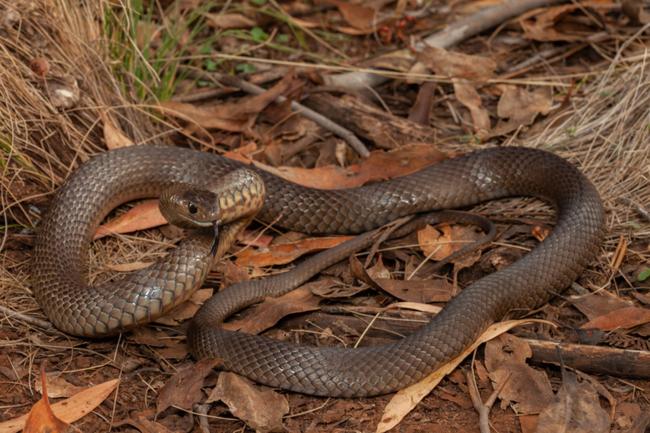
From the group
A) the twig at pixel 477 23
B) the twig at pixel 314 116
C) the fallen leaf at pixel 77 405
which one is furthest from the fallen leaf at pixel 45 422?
the twig at pixel 477 23

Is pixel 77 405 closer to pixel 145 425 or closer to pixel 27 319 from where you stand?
pixel 145 425

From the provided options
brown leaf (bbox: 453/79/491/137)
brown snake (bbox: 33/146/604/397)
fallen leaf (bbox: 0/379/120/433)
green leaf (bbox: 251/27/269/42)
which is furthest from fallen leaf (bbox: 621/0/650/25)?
fallen leaf (bbox: 0/379/120/433)

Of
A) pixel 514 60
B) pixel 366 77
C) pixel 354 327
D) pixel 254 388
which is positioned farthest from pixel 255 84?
pixel 254 388

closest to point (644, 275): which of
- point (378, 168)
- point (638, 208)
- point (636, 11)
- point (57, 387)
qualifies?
point (638, 208)

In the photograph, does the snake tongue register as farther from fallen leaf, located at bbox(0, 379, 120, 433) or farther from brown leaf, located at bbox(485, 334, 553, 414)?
brown leaf, located at bbox(485, 334, 553, 414)

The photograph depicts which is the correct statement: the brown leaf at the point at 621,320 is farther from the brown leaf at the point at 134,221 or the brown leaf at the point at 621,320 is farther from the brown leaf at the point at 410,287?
the brown leaf at the point at 134,221

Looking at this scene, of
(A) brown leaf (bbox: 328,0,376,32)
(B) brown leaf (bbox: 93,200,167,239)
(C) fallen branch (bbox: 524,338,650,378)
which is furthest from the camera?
(A) brown leaf (bbox: 328,0,376,32)
